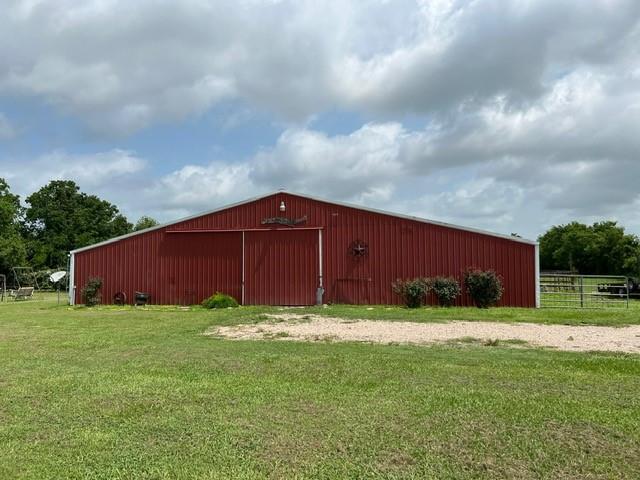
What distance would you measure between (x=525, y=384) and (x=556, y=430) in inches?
62.9

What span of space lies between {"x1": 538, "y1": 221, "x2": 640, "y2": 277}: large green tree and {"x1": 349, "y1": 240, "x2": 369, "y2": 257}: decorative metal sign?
29.5m

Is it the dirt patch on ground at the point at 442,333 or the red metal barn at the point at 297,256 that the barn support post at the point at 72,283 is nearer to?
the red metal barn at the point at 297,256

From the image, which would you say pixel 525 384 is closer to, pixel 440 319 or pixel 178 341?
pixel 178 341

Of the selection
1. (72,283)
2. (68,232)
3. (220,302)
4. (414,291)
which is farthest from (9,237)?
(414,291)

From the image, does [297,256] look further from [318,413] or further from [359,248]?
[318,413]

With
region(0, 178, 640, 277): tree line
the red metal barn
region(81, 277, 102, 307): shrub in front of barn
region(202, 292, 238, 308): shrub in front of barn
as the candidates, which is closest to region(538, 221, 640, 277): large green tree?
region(0, 178, 640, 277): tree line

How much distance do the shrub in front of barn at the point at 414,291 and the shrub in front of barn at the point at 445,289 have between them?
26 centimetres

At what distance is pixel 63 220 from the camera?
50.2m

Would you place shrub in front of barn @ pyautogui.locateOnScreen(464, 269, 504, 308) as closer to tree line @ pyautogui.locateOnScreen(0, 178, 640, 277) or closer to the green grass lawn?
the green grass lawn

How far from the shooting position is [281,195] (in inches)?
767

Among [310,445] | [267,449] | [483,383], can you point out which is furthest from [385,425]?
[483,383]

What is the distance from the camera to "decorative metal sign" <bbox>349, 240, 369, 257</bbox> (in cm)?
1870

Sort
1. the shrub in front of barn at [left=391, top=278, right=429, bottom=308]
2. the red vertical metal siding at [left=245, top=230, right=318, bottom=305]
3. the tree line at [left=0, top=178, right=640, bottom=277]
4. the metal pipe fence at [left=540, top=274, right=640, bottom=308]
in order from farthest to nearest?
the tree line at [left=0, top=178, right=640, bottom=277] < the red vertical metal siding at [left=245, top=230, right=318, bottom=305] < the metal pipe fence at [left=540, top=274, right=640, bottom=308] < the shrub in front of barn at [left=391, top=278, right=429, bottom=308]

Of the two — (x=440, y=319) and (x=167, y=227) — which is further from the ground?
(x=167, y=227)
